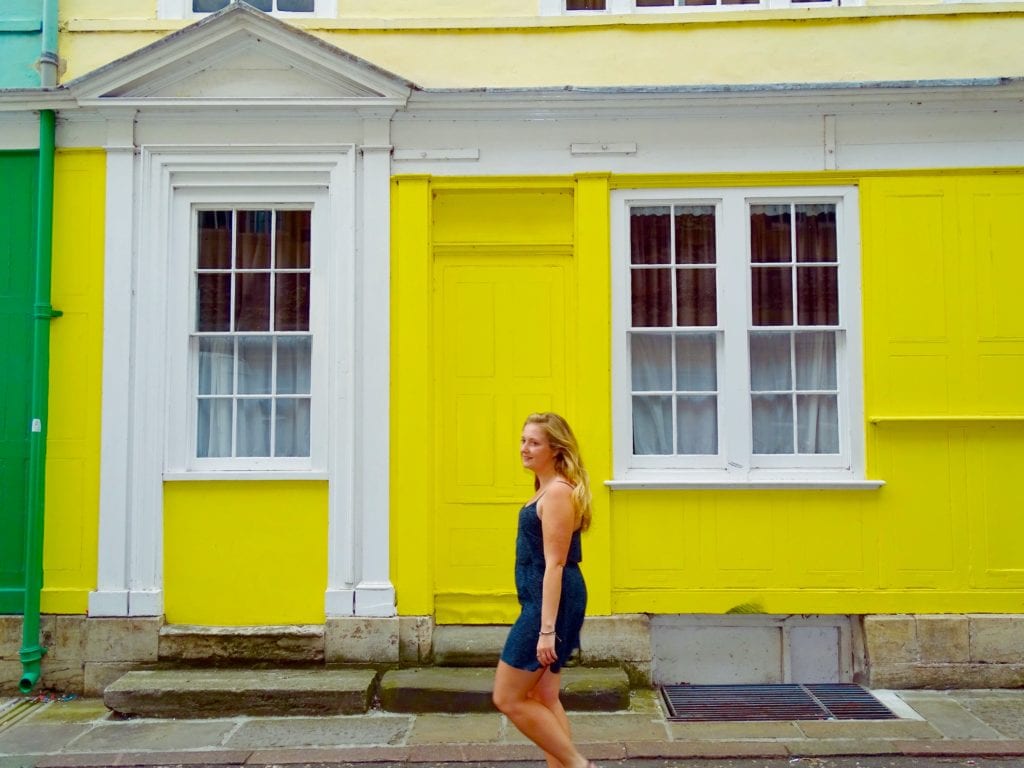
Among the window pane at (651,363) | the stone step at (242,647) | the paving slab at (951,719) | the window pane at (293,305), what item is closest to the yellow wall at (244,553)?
the stone step at (242,647)

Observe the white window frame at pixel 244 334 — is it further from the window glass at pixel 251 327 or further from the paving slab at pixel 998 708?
the paving slab at pixel 998 708

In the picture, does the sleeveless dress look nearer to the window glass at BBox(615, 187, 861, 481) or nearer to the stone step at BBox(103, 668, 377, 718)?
the stone step at BBox(103, 668, 377, 718)

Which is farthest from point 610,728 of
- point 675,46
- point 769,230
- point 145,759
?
point 675,46

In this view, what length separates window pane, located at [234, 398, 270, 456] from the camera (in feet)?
22.0

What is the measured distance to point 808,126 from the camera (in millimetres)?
6543

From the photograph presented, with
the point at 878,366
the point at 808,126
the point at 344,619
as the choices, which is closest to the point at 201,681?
the point at 344,619

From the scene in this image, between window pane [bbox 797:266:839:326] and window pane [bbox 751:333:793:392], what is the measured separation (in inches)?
8.7

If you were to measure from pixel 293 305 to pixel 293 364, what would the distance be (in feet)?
1.44

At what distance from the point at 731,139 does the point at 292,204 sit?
3249 millimetres

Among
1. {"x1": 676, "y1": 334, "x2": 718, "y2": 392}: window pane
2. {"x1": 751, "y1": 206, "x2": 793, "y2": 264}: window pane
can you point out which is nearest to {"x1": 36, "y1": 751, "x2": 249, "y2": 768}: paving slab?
{"x1": 676, "y1": 334, "x2": 718, "y2": 392}: window pane

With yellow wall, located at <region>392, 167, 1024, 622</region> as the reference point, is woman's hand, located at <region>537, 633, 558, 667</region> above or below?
below

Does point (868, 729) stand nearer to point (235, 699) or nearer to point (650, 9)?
point (235, 699)

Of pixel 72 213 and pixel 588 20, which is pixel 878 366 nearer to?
pixel 588 20

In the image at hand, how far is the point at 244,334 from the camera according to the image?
6699 millimetres
